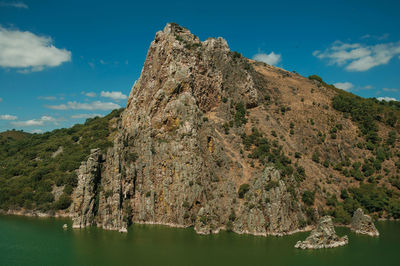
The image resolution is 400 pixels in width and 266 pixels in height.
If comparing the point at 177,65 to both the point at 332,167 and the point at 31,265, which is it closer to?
the point at 332,167

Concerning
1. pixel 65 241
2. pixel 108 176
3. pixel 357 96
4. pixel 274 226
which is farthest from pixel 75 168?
Result: pixel 357 96

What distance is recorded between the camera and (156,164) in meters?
67.8

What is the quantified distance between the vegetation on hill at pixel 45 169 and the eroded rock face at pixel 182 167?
17433 mm

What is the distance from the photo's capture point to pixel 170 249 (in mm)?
47812

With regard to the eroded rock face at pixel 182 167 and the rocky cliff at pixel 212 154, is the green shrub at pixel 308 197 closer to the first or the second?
the rocky cliff at pixel 212 154

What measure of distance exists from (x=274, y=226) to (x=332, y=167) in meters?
32.7

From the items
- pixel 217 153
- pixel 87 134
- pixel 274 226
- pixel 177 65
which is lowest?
pixel 274 226

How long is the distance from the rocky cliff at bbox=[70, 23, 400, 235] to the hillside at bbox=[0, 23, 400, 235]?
0.28m

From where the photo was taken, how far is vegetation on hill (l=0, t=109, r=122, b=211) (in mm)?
75125

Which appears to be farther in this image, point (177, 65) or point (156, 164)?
point (177, 65)

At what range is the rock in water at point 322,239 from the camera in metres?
48.9

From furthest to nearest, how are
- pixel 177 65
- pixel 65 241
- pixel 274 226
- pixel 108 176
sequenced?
pixel 177 65 < pixel 108 176 < pixel 274 226 < pixel 65 241

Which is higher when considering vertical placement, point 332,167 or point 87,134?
point 87,134

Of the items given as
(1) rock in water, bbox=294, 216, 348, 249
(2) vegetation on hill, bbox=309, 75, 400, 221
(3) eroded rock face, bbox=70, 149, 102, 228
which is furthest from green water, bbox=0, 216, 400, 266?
(2) vegetation on hill, bbox=309, 75, 400, 221
